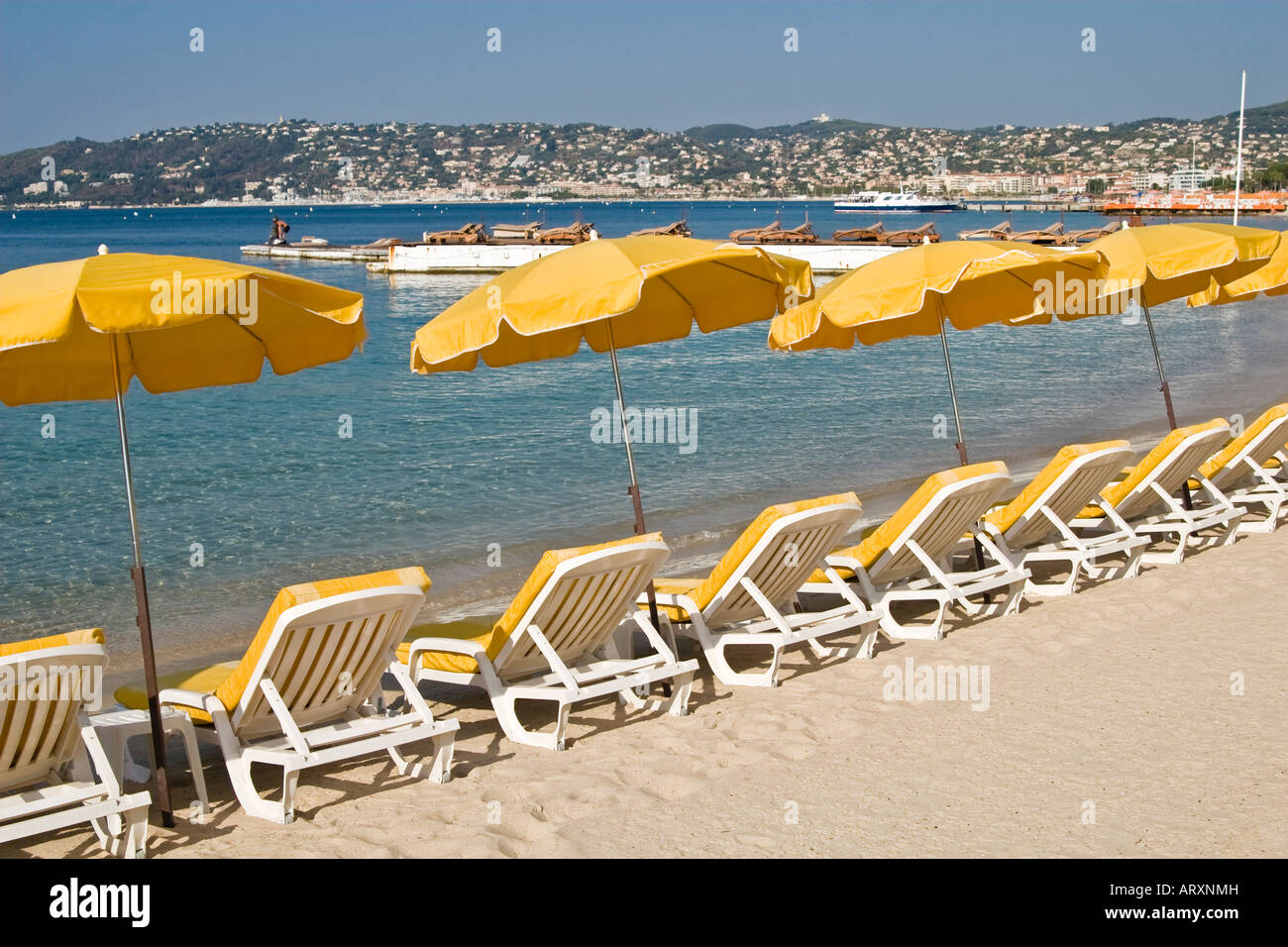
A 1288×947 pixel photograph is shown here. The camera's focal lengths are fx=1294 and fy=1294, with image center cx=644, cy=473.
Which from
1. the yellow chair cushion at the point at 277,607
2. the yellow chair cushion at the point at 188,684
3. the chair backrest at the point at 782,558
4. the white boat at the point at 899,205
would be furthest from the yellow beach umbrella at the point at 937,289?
the white boat at the point at 899,205

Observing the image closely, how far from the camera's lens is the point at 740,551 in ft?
20.3

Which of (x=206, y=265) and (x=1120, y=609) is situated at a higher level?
(x=206, y=265)

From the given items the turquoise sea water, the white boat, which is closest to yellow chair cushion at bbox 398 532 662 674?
the turquoise sea water

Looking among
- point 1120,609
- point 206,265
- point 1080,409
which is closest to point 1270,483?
point 1120,609

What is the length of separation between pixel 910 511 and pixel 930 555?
0.44 m

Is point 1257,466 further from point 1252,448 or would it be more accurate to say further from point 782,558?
point 782,558

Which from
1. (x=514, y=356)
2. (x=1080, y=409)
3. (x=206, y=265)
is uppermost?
(x=206, y=265)

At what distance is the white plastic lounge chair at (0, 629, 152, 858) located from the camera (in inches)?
162

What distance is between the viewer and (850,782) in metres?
4.88

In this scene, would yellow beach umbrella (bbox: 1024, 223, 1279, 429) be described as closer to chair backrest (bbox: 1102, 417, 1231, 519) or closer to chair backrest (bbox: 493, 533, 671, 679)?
chair backrest (bbox: 1102, 417, 1231, 519)

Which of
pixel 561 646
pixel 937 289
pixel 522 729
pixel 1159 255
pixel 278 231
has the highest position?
pixel 278 231

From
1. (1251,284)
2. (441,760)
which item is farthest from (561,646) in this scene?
(1251,284)
